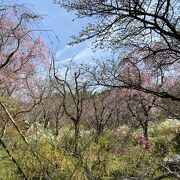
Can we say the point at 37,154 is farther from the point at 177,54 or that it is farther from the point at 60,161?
the point at 177,54

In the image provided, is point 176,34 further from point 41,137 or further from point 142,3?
point 41,137

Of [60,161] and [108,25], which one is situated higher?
[108,25]

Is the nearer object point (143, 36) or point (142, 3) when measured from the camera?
point (142, 3)

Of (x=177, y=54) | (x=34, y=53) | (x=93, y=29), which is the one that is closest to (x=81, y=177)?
(x=93, y=29)

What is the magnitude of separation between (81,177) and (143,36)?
3.13 m

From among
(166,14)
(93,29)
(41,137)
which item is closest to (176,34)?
(166,14)

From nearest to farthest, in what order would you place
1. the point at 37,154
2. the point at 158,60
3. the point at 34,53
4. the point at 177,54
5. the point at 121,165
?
the point at 37,154, the point at 177,54, the point at 158,60, the point at 121,165, the point at 34,53

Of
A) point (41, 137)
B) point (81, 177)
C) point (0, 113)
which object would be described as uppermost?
point (0, 113)

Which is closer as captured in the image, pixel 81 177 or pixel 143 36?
pixel 81 177

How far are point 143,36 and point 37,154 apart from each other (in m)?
3.41

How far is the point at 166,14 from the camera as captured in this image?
6746 mm

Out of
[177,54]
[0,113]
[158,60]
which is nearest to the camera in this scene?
[0,113]

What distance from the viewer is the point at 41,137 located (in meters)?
5.46

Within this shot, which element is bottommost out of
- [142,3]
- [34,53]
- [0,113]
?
[0,113]
